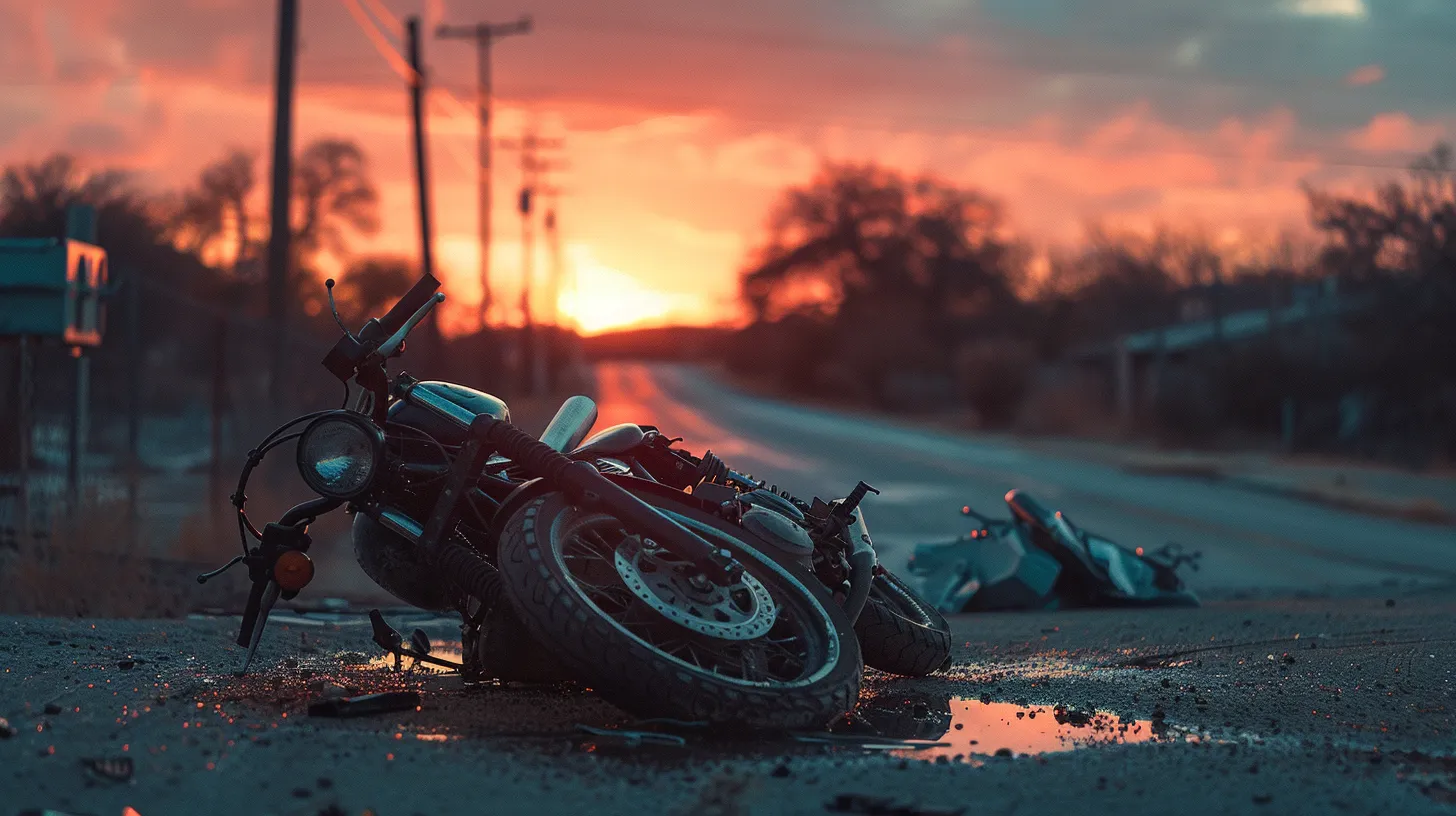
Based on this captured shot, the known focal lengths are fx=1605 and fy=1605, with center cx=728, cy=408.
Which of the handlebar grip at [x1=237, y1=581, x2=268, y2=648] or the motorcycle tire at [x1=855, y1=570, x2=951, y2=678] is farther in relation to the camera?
the motorcycle tire at [x1=855, y1=570, x2=951, y2=678]

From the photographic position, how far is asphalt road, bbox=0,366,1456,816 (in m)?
4.15

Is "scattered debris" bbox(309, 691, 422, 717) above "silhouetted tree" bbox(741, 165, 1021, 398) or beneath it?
beneath

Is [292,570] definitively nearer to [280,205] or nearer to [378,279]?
[280,205]

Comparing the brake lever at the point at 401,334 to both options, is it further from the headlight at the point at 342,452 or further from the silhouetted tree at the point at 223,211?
the silhouetted tree at the point at 223,211

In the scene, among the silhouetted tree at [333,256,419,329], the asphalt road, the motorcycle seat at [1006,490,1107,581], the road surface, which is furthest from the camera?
A: the silhouetted tree at [333,256,419,329]

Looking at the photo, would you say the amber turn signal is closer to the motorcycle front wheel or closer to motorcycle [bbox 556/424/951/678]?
the motorcycle front wheel

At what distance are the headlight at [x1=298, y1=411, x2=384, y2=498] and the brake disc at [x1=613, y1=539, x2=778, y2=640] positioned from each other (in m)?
0.96

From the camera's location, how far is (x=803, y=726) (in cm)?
487

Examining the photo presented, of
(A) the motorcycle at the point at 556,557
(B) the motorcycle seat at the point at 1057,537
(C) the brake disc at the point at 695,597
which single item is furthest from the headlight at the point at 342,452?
(B) the motorcycle seat at the point at 1057,537

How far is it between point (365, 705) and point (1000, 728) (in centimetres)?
209

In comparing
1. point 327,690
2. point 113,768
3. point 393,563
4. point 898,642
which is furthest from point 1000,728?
point 113,768

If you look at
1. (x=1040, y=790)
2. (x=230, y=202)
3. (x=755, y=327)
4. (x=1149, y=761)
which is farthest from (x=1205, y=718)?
(x=755, y=327)

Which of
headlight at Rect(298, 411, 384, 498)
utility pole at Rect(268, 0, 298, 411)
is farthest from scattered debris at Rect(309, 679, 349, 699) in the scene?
utility pole at Rect(268, 0, 298, 411)

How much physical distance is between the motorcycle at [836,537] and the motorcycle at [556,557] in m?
0.10
